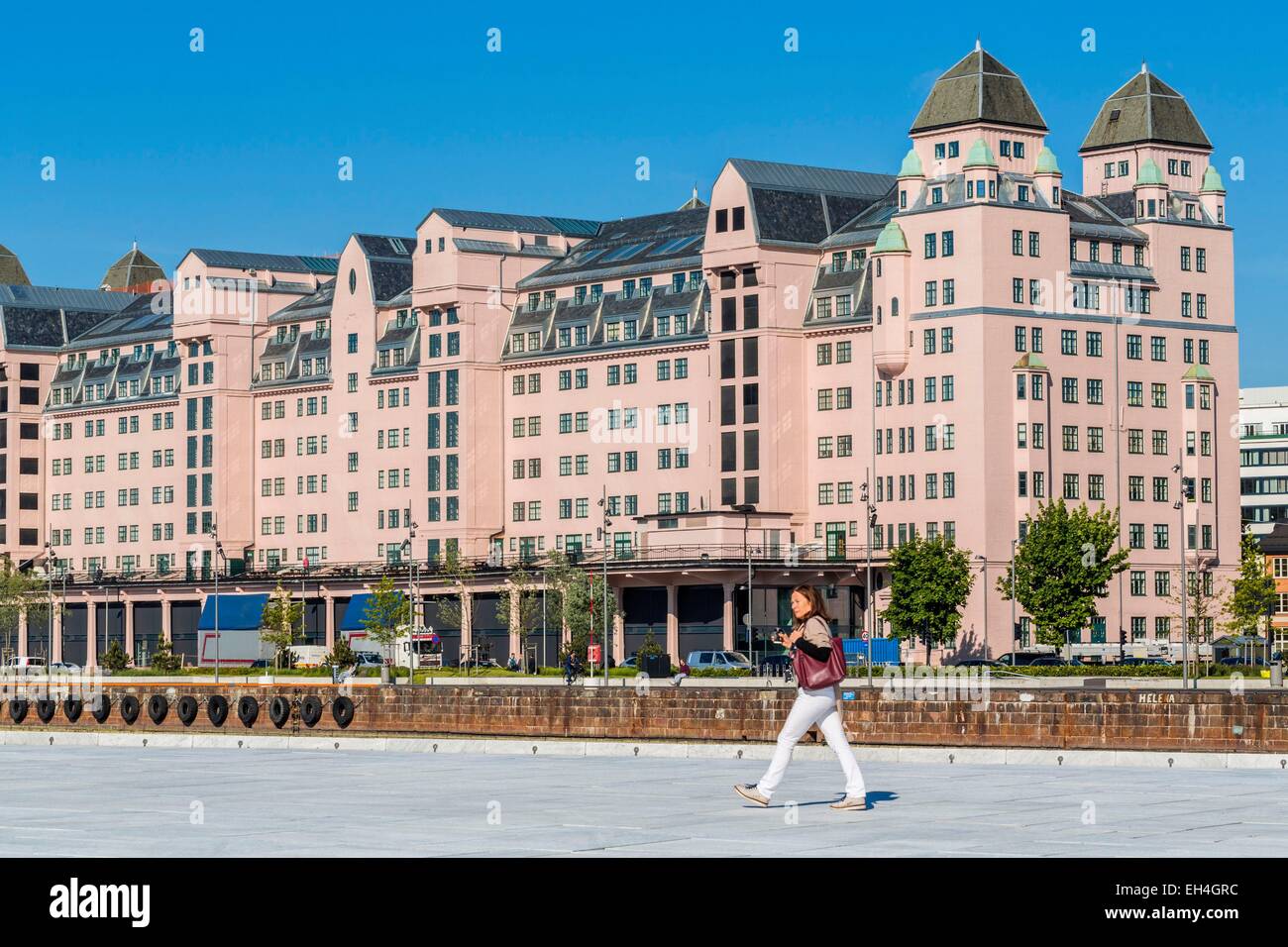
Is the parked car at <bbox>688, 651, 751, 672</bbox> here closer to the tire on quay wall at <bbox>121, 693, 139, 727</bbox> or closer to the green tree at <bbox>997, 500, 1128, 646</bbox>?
the green tree at <bbox>997, 500, 1128, 646</bbox>

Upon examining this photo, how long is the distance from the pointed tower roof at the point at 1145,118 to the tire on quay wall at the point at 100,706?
320 feet

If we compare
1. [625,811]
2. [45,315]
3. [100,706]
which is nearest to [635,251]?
[45,315]

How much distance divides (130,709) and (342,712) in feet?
30.7

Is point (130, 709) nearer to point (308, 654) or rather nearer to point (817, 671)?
point (817, 671)

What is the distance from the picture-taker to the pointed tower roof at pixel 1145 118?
485ft

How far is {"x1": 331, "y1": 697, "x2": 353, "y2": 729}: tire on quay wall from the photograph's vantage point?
5959 centimetres

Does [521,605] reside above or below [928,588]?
below

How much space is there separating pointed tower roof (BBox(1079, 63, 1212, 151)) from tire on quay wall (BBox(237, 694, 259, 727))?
100312 mm

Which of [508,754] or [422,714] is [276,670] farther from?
[508,754]

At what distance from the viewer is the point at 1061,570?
12681 centimetres

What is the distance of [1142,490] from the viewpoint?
13900 cm

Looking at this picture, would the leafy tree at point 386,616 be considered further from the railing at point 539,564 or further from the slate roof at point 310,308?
the slate roof at point 310,308

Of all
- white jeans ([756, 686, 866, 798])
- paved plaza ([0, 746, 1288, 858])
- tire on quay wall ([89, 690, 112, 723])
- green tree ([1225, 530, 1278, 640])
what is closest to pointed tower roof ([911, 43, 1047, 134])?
green tree ([1225, 530, 1278, 640])
